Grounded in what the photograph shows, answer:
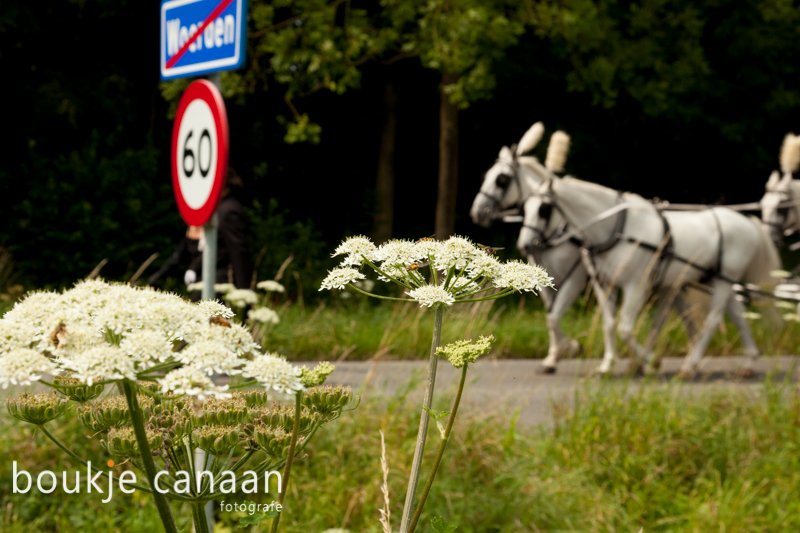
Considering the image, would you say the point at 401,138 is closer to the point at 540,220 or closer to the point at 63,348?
the point at 540,220

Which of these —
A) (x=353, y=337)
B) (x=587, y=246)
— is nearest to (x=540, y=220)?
(x=587, y=246)

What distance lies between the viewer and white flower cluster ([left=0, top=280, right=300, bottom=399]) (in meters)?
0.72

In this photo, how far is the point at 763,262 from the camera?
27.6ft

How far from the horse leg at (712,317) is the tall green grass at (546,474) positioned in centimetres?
236

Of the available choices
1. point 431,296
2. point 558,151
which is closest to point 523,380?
point 558,151

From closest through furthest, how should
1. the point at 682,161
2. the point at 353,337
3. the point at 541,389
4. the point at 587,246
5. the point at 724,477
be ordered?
the point at 724,477 < the point at 541,389 < the point at 587,246 < the point at 353,337 < the point at 682,161

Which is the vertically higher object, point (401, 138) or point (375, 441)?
point (401, 138)

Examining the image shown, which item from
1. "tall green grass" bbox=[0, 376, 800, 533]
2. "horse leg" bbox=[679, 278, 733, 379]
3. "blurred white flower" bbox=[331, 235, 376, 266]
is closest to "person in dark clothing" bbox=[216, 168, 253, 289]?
"tall green grass" bbox=[0, 376, 800, 533]

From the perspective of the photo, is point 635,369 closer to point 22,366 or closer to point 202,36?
point 202,36

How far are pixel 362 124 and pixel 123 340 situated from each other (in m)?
17.0

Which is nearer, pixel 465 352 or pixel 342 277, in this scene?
pixel 465 352

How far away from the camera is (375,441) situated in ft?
13.9

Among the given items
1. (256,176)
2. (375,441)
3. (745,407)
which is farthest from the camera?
(256,176)

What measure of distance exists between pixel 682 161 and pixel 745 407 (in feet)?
54.4
